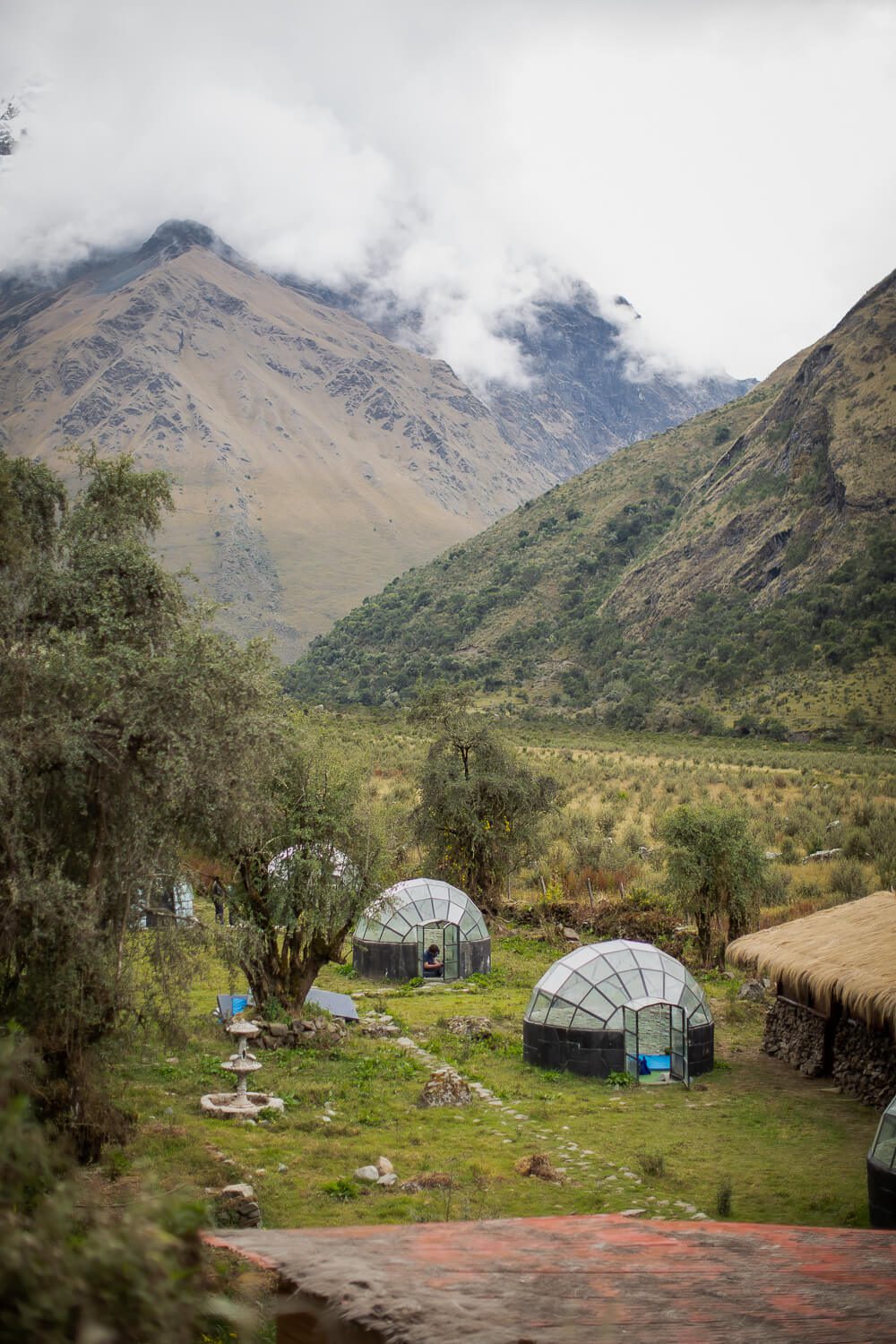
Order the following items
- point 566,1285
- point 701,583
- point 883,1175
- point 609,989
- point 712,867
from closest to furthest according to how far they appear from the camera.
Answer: point 566,1285 → point 883,1175 → point 609,989 → point 712,867 → point 701,583

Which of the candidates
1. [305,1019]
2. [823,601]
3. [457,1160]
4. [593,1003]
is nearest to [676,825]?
[593,1003]

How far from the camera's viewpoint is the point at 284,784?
18.9 m

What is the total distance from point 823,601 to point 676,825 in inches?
2300

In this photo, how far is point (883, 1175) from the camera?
11.1m

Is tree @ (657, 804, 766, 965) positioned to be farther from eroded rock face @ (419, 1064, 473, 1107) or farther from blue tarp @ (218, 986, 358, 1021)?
eroded rock face @ (419, 1064, 473, 1107)

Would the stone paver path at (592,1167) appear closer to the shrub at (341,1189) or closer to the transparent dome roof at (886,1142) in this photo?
the transparent dome roof at (886,1142)

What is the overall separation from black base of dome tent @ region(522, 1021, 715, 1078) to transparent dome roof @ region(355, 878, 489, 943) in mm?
9141

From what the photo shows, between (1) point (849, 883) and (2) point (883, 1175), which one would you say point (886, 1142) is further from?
(1) point (849, 883)

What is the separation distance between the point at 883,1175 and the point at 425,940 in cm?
1834

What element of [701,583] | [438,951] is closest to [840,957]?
[438,951]

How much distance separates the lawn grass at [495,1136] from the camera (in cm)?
1215

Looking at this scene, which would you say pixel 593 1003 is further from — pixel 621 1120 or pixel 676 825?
pixel 676 825

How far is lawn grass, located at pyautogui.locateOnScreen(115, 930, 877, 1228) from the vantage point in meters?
12.1

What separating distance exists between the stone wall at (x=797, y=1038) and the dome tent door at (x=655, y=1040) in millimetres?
2446
